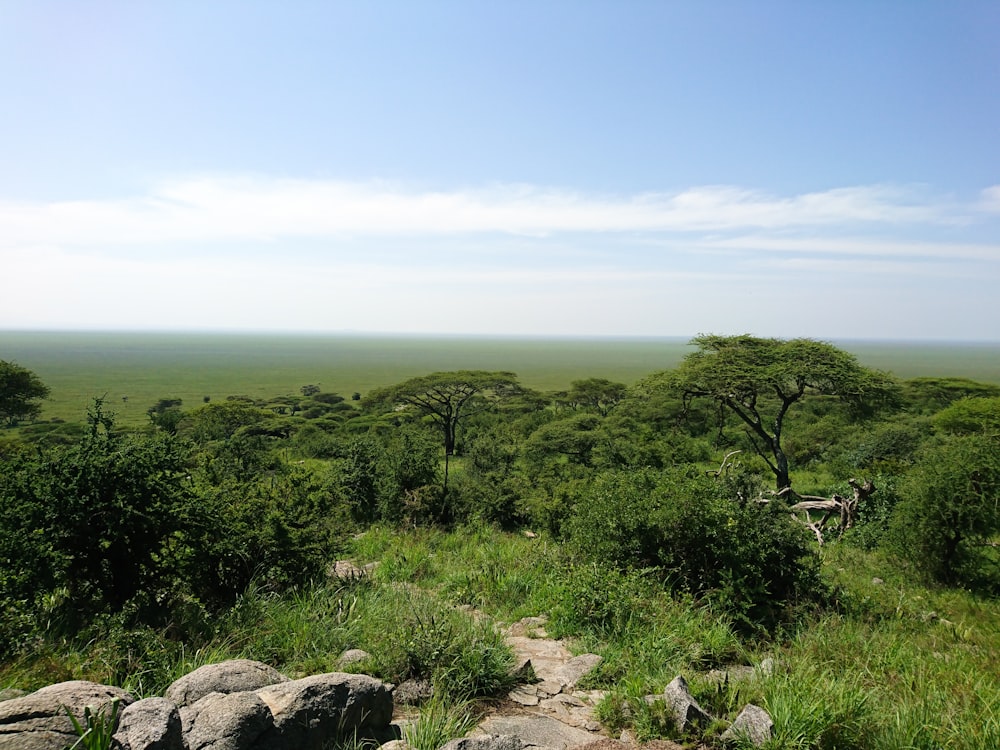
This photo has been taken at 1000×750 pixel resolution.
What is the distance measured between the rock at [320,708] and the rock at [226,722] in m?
0.10

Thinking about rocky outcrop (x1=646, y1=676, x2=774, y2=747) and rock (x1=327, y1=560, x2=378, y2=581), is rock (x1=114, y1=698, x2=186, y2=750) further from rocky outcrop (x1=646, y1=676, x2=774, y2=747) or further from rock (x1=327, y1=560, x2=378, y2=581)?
rock (x1=327, y1=560, x2=378, y2=581)

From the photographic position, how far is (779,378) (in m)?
17.7

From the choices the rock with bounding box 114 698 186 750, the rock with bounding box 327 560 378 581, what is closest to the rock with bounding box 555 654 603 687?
the rock with bounding box 114 698 186 750

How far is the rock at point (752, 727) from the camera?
154 inches

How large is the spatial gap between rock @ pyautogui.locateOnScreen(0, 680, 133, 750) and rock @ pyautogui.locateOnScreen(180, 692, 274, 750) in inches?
17.2

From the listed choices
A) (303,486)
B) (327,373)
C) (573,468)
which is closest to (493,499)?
(573,468)

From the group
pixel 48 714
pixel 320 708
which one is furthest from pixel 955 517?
pixel 48 714

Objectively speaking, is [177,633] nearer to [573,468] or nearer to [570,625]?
[570,625]

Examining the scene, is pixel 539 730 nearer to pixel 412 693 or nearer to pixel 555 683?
pixel 555 683

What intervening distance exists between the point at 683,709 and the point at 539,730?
44.1 inches

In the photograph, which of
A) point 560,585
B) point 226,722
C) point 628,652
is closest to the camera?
point 226,722

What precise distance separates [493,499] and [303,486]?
8.84m

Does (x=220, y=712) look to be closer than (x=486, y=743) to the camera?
Yes

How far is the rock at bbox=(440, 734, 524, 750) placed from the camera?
3.68 metres
